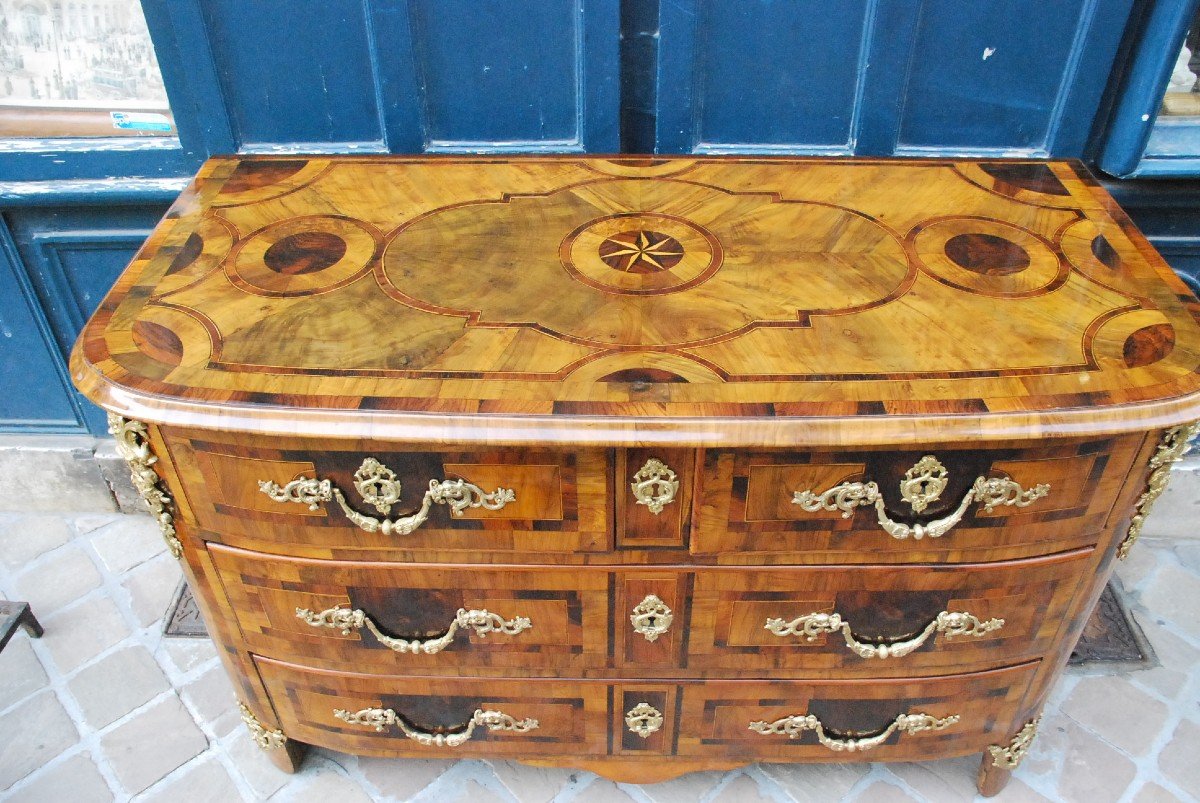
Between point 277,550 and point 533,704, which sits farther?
point 533,704

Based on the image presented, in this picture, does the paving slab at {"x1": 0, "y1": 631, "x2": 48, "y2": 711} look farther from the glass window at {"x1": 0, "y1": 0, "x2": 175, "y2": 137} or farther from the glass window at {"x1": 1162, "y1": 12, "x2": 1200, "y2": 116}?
the glass window at {"x1": 1162, "y1": 12, "x2": 1200, "y2": 116}

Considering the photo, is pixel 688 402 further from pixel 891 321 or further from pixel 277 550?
pixel 277 550

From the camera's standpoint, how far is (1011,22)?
1765 millimetres

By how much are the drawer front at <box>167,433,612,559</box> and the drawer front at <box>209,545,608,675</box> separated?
2.3 inches

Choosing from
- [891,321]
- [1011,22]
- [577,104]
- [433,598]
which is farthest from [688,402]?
[1011,22]

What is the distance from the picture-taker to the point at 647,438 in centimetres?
121

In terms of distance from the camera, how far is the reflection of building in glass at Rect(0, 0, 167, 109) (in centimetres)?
190

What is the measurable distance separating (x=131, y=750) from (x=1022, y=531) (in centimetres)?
186

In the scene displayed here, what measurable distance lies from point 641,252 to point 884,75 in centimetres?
69

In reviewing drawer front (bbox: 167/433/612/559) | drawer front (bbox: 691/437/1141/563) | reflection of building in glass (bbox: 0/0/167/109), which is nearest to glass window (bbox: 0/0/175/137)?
reflection of building in glass (bbox: 0/0/167/109)

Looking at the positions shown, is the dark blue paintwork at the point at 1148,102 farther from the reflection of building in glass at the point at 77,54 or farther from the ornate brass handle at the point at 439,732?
the reflection of building in glass at the point at 77,54

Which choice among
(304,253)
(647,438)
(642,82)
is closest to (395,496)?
(647,438)

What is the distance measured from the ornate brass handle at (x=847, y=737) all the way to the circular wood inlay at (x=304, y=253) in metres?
1.15

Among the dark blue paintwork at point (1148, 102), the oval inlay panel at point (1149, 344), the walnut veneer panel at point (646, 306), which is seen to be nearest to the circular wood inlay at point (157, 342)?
the walnut veneer panel at point (646, 306)
